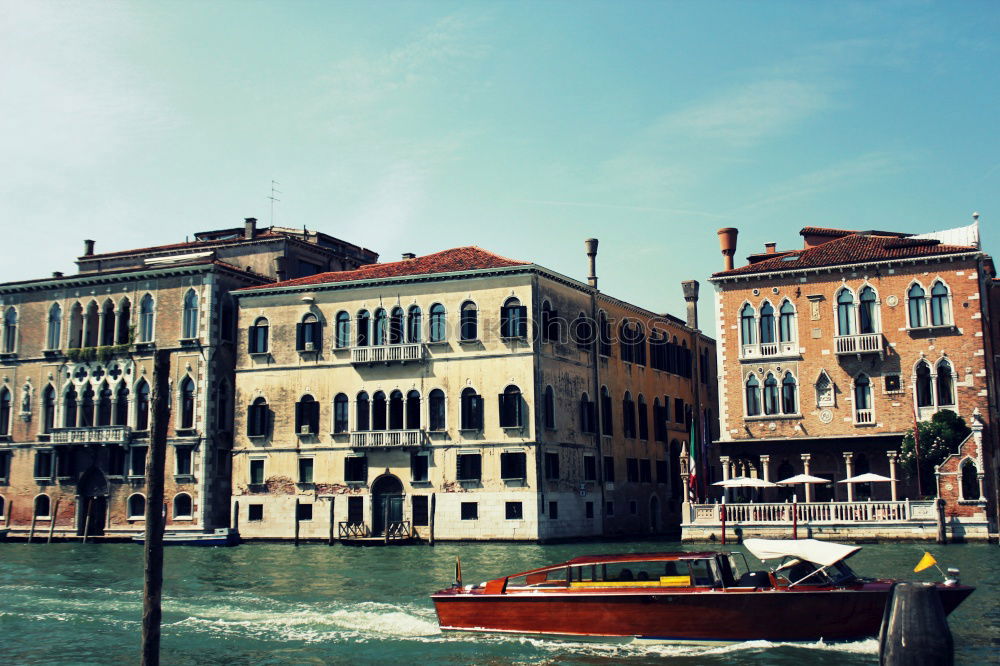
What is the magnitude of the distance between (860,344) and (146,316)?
1094 inches

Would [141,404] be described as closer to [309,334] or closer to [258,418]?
[258,418]

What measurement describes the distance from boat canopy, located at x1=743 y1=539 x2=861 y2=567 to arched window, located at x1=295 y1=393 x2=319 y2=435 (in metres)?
26.0

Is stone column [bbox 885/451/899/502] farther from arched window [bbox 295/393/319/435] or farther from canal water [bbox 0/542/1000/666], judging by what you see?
arched window [bbox 295/393/319/435]

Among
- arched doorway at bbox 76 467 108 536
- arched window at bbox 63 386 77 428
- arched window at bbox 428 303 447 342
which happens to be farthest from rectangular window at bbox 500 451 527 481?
arched window at bbox 63 386 77 428

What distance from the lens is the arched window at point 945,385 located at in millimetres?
33812

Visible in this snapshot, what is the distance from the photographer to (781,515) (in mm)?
32844

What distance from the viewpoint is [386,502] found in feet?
126

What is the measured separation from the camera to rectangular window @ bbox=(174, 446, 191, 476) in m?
41.2

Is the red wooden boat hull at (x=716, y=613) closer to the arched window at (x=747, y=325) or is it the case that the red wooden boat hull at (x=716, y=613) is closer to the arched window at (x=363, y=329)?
the arched window at (x=747, y=325)

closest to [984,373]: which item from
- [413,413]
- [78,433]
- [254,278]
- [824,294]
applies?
[824,294]

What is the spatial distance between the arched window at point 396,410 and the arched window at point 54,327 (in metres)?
15.7

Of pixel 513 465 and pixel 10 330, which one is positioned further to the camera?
pixel 10 330

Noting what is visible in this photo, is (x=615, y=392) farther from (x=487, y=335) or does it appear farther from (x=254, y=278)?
(x=254, y=278)

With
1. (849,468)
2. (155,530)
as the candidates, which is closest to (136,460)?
(849,468)
